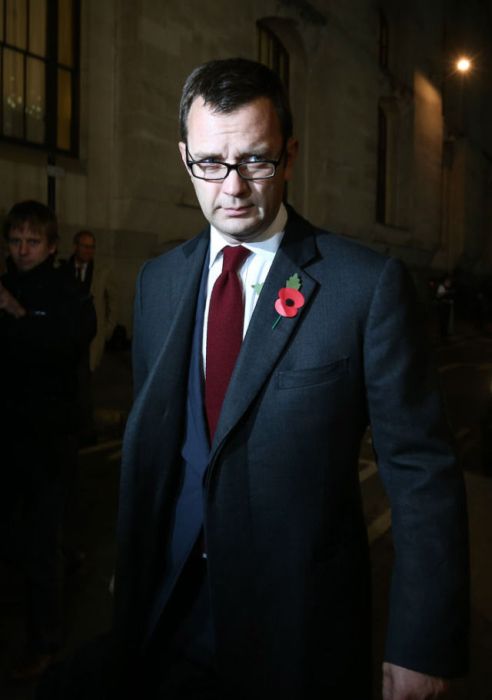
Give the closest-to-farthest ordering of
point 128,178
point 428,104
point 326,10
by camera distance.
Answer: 1. point 128,178
2. point 326,10
3. point 428,104

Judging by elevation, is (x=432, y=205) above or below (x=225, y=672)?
above

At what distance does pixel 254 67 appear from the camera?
156cm

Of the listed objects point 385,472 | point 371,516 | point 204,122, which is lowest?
point 371,516

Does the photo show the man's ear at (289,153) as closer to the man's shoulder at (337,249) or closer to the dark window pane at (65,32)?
the man's shoulder at (337,249)

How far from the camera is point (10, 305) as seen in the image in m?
2.89

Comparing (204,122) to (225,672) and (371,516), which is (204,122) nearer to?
(225,672)

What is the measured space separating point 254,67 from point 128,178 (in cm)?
1025

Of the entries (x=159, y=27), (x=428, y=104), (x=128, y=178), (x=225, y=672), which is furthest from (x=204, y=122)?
(x=428, y=104)

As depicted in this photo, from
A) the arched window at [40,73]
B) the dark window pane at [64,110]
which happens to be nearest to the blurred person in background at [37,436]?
the arched window at [40,73]

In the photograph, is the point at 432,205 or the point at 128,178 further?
the point at 432,205

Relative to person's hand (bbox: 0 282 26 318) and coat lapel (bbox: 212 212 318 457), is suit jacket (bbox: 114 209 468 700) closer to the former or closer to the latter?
coat lapel (bbox: 212 212 318 457)

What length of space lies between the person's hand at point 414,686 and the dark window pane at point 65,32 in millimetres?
11150

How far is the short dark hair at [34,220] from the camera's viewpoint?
10.1 ft

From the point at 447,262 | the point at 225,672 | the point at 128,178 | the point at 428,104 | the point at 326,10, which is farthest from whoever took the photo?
the point at 447,262
